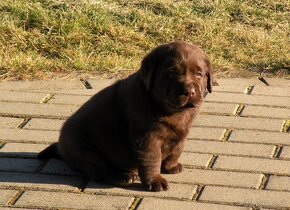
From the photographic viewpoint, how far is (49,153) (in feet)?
17.1

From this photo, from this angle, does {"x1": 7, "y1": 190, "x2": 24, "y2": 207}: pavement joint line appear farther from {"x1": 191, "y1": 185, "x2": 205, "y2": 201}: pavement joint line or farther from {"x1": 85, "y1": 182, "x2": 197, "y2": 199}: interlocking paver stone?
{"x1": 191, "y1": 185, "x2": 205, "y2": 201}: pavement joint line

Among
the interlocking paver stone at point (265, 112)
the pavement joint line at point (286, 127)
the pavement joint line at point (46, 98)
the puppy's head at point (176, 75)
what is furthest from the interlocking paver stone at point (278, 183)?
the pavement joint line at point (46, 98)

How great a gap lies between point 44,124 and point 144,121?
1317 millimetres

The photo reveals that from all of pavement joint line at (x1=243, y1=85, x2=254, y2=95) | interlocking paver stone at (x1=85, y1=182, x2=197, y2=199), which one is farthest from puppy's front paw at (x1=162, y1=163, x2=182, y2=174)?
pavement joint line at (x1=243, y1=85, x2=254, y2=95)

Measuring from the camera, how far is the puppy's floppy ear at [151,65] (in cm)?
469

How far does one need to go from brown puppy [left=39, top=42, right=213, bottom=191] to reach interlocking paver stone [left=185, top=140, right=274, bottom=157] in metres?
0.43

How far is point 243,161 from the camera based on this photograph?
5203 mm

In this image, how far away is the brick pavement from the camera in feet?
15.1

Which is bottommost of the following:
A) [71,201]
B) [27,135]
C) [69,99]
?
[69,99]

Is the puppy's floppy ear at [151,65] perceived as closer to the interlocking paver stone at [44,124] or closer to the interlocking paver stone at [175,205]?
the interlocking paver stone at [175,205]

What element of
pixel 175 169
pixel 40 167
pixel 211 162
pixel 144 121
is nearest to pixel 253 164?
pixel 211 162

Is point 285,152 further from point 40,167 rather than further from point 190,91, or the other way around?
point 40,167

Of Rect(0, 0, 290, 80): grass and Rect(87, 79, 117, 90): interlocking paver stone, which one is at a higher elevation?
Rect(87, 79, 117, 90): interlocking paver stone

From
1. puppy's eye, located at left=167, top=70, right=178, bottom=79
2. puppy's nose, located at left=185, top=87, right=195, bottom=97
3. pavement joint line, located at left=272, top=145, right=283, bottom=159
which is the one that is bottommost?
pavement joint line, located at left=272, top=145, right=283, bottom=159
